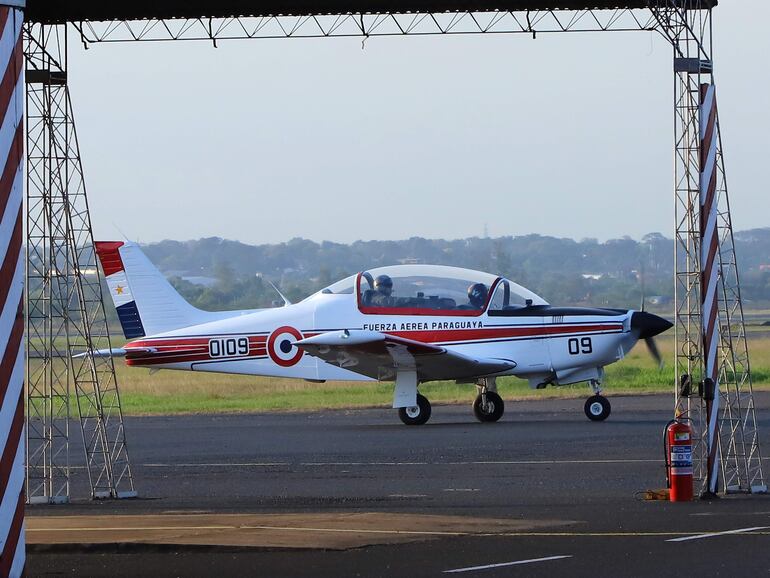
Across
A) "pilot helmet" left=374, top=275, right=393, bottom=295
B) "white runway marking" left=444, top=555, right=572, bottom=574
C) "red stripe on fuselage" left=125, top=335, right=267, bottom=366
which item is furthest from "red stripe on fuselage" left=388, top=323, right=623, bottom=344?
"white runway marking" left=444, top=555, right=572, bottom=574

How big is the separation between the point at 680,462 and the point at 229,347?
48.5 feet

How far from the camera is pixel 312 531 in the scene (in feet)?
35.4

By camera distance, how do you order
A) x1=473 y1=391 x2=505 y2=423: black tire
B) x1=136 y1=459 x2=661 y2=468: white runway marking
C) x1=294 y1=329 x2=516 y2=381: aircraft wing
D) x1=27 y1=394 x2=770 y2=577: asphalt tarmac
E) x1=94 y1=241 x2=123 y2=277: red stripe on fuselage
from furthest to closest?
x1=94 y1=241 x2=123 y2=277: red stripe on fuselage < x1=473 y1=391 x2=505 y2=423: black tire < x1=294 y1=329 x2=516 y2=381: aircraft wing < x1=136 y1=459 x2=661 y2=468: white runway marking < x1=27 y1=394 x2=770 y2=577: asphalt tarmac

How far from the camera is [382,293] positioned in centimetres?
2517

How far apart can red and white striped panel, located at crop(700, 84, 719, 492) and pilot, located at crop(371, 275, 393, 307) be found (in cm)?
1147

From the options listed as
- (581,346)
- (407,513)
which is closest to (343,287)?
(581,346)

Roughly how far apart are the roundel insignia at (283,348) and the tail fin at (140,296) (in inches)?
97.4

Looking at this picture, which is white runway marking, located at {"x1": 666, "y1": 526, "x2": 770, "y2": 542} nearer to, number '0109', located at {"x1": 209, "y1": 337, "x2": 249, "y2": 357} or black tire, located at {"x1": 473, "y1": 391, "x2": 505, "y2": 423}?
black tire, located at {"x1": 473, "y1": 391, "x2": 505, "y2": 423}

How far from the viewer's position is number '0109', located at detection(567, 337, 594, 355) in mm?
24734

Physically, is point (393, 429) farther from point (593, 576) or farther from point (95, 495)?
point (593, 576)

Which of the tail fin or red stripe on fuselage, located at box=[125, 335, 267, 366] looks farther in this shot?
the tail fin

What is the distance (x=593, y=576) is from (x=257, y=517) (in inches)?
176

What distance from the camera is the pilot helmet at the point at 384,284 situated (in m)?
25.0

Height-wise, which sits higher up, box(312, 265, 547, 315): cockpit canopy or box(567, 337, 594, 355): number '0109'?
box(312, 265, 547, 315): cockpit canopy
